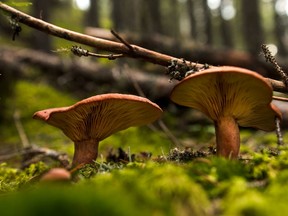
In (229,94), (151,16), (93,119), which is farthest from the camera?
(151,16)

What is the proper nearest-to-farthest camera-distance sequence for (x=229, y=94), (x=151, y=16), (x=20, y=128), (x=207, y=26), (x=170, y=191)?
(x=170, y=191), (x=229, y=94), (x=20, y=128), (x=151, y=16), (x=207, y=26)

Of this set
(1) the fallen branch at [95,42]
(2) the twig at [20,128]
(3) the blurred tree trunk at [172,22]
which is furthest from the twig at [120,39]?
(3) the blurred tree trunk at [172,22]

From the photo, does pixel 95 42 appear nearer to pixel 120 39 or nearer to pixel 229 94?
pixel 120 39

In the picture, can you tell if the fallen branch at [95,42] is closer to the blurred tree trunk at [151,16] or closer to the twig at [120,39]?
the twig at [120,39]

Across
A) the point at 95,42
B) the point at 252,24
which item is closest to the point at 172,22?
the point at 252,24

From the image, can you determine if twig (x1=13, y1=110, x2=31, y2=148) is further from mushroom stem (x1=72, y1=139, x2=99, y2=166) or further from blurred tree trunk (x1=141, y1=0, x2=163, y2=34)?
blurred tree trunk (x1=141, y1=0, x2=163, y2=34)

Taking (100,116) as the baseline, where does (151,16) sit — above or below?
above

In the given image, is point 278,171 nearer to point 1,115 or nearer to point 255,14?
point 1,115
